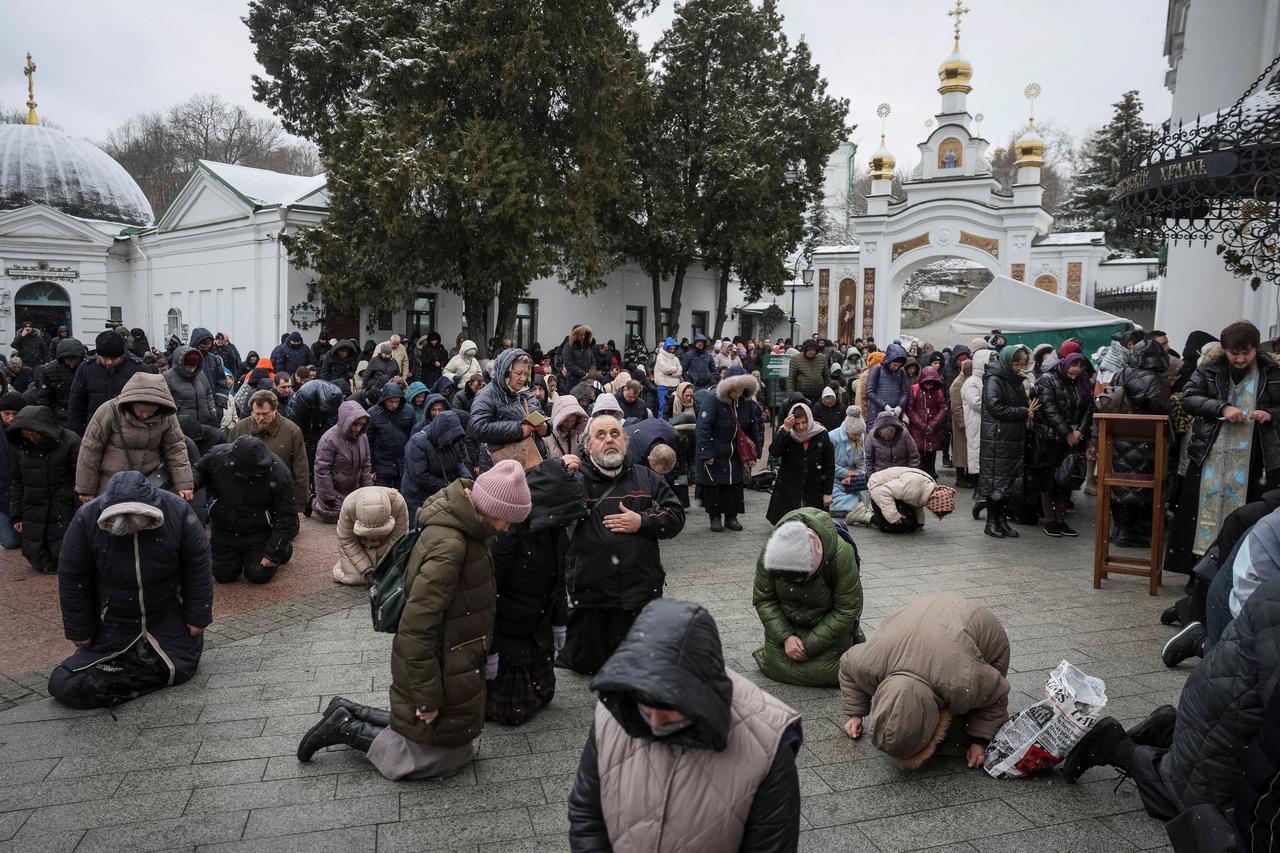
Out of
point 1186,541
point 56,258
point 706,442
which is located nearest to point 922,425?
point 706,442

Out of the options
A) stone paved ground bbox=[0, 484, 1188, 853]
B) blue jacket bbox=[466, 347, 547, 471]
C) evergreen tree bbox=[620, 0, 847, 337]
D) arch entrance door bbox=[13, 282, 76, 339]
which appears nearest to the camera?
stone paved ground bbox=[0, 484, 1188, 853]

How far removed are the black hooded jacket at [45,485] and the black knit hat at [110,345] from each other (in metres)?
0.84

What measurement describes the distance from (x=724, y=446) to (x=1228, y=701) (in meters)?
7.03

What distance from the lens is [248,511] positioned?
7984 mm

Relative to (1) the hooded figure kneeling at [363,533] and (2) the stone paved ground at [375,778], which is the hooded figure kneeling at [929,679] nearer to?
(2) the stone paved ground at [375,778]

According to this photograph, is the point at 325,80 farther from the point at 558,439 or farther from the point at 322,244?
the point at 558,439

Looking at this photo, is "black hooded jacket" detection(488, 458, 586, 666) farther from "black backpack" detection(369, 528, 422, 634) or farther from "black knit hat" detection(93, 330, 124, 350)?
"black knit hat" detection(93, 330, 124, 350)

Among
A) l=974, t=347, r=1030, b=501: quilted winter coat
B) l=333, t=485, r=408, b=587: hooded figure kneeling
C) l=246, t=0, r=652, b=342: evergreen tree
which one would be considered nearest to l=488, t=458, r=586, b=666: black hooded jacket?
l=333, t=485, r=408, b=587: hooded figure kneeling

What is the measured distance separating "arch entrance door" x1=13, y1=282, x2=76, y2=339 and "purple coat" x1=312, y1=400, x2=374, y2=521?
22.2 m

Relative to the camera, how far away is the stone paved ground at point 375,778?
394 centimetres

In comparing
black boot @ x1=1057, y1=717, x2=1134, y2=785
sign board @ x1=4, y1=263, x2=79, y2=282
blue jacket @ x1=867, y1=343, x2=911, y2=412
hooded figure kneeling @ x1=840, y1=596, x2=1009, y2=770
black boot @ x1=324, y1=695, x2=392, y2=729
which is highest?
sign board @ x1=4, y1=263, x2=79, y2=282

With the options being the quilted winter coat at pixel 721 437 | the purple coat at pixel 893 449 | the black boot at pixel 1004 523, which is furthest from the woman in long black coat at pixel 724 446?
the black boot at pixel 1004 523

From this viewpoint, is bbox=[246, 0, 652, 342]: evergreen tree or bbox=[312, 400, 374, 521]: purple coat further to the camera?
bbox=[246, 0, 652, 342]: evergreen tree

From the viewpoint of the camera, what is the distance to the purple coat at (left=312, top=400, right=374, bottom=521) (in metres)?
10.3
